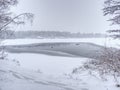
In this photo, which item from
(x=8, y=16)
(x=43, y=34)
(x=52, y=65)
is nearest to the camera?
(x=8, y=16)

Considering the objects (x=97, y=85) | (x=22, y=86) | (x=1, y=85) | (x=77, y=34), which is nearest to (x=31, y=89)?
(x=22, y=86)

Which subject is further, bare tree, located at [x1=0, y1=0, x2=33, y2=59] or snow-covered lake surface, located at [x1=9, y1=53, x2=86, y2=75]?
snow-covered lake surface, located at [x1=9, y1=53, x2=86, y2=75]

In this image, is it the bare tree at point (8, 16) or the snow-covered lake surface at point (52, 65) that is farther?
the snow-covered lake surface at point (52, 65)

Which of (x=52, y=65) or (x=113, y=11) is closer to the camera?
(x=113, y=11)

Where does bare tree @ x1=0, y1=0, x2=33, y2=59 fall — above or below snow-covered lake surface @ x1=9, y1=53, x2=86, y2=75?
above

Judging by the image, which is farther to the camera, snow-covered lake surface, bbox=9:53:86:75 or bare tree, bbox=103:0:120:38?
snow-covered lake surface, bbox=9:53:86:75

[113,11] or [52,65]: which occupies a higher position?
[113,11]

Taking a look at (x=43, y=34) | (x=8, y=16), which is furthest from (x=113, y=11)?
(x=43, y=34)

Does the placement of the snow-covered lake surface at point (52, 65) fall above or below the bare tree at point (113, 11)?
below

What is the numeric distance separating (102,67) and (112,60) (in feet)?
2.90

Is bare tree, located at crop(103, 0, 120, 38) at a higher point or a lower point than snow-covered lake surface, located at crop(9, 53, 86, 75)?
higher

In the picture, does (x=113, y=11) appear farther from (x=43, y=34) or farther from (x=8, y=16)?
(x=43, y=34)

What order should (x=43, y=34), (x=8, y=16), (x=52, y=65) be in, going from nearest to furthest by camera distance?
(x=8, y=16) → (x=52, y=65) → (x=43, y=34)

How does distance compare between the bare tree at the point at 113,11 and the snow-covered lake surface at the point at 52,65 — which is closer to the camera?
the bare tree at the point at 113,11
